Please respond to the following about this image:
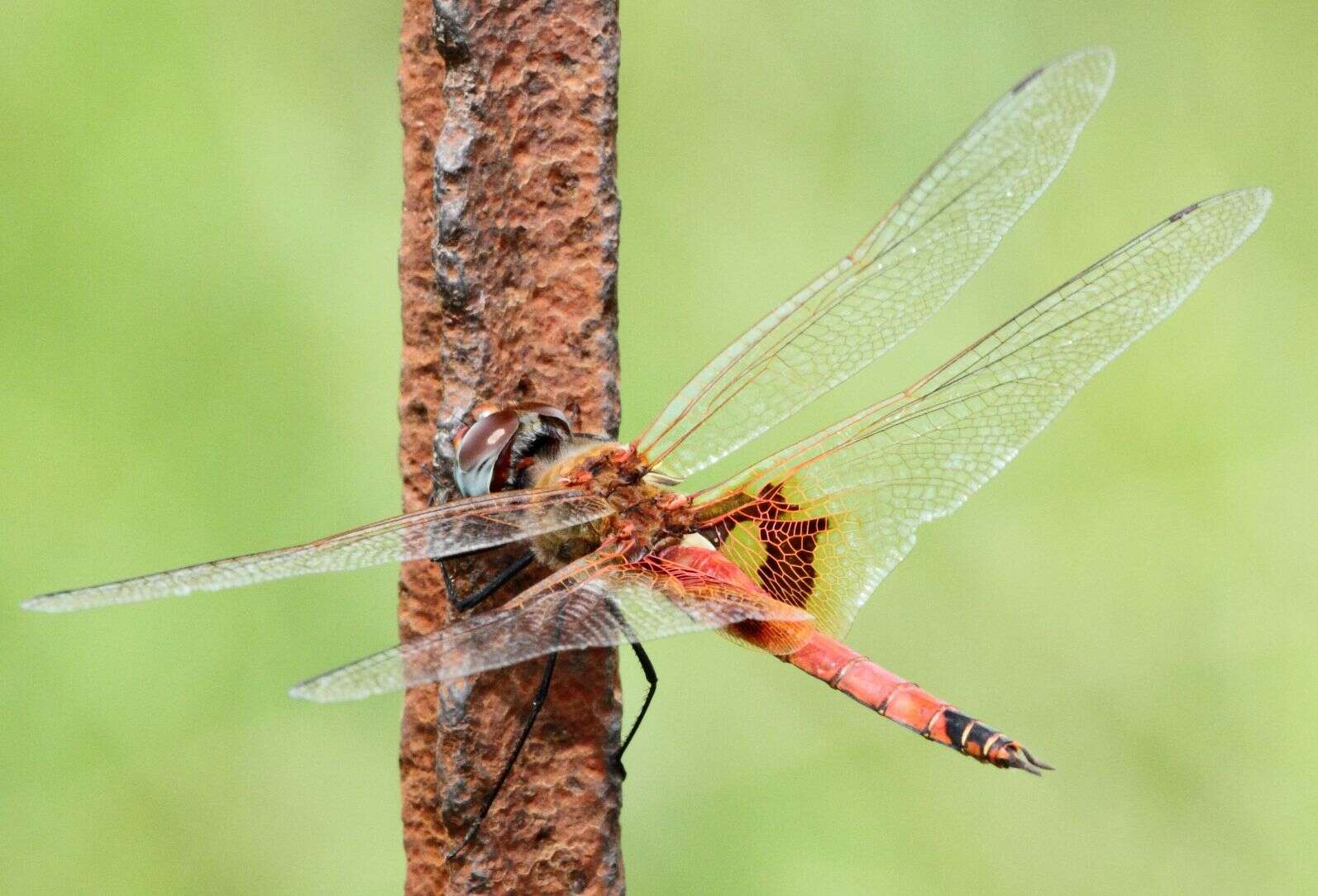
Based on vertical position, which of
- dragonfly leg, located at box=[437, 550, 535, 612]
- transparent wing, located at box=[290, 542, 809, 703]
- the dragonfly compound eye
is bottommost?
transparent wing, located at box=[290, 542, 809, 703]

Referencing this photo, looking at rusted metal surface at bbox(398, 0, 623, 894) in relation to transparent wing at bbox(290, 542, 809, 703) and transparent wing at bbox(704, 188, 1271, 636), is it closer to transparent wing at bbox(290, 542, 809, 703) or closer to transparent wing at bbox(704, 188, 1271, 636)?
transparent wing at bbox(290, 542, 809, 703)

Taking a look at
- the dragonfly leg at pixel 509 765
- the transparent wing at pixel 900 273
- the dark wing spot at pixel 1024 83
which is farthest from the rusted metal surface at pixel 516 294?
the dark wing spot at pixel 1024 83

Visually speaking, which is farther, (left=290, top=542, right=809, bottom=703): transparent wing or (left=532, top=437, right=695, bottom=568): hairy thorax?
(left=532, top=437, right=695, bottom=568): hairy thorax

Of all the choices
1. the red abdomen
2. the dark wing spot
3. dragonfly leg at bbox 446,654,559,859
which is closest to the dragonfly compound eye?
dragonfly leg at bbox 446,654,559,859

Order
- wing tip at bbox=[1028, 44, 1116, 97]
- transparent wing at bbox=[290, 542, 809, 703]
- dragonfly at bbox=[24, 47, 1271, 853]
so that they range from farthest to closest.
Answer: wing tip at bbox=[1028, 44, 1116, 97]
dragonfly at bbox=[24, 47, 1271, 853]
transparent wing at bbox=[290, 542, 809, 703]

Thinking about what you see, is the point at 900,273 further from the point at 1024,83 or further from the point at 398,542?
the point at 398,542

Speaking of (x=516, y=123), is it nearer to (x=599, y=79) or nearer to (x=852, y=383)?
(x=599, y=79)

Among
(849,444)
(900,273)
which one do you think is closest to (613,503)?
(849,444)
